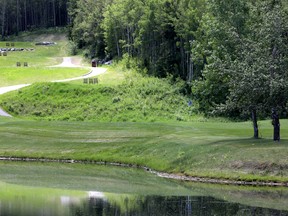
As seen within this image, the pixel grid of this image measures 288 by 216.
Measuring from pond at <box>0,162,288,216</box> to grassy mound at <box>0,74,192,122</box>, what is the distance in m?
29.6

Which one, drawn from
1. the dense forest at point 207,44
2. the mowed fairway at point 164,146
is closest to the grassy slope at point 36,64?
the dense forest at point 207,44

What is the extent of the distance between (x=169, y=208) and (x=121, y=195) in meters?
5.34

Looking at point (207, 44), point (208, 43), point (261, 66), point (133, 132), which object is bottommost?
point (133, 132)

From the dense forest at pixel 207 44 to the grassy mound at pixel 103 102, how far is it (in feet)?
12.3

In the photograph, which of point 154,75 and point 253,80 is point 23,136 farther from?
point 154,75

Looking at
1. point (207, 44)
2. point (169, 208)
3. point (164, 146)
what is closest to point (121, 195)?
point (169, 208)

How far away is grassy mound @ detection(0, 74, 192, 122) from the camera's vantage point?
82812 mm

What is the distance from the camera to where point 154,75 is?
9994 cm

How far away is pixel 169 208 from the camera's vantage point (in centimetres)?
3744

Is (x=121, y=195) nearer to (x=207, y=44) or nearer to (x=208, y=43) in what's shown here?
(x=208, y=43)

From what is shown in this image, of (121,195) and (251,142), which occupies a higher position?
(251,142)

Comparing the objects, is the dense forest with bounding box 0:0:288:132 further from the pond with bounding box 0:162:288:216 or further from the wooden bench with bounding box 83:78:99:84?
the pond with bounding box 0:162:288:216

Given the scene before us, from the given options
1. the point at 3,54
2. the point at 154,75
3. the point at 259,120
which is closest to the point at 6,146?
the point at 259,120

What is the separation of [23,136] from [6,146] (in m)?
2.74
